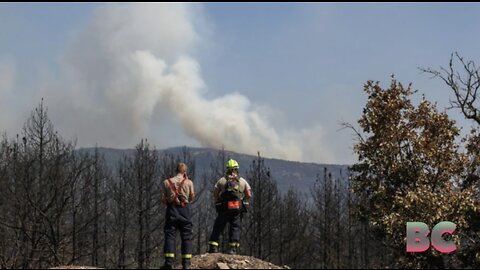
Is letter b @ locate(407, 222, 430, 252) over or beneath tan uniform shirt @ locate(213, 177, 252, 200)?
beneath

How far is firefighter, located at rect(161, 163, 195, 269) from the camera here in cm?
1214

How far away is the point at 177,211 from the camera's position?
12289mm

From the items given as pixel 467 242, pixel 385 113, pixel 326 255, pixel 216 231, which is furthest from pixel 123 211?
pixel 216 231

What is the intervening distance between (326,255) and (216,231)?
4277 centimetres

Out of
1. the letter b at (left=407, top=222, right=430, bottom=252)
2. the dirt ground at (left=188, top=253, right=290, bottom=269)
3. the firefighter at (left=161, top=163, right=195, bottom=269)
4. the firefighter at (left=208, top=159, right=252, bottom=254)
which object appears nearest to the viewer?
the firefighter at (left=161, top=163, right=195, bottom=269)

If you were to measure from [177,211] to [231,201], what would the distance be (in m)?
2.20

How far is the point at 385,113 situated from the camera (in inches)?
1021

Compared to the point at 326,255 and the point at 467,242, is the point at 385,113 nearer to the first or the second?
the point at 467,242

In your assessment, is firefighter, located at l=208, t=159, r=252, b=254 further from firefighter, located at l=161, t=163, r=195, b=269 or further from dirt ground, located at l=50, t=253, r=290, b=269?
firefighter, located at l=161, t=163, r=195, b=269

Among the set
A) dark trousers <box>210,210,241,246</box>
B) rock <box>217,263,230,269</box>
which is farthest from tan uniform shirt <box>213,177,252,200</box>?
rock <box>217,263,230,269</box>

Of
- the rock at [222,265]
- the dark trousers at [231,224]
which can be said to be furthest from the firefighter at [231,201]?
the rock at [222,265]

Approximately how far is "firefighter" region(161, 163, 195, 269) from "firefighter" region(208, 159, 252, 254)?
1862mm

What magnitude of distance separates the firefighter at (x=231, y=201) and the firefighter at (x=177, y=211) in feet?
6.11

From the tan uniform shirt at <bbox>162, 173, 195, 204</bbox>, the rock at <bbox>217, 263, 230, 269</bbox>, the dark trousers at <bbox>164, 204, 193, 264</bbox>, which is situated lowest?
the rock at <bbox>217, 263, 230, 269</bbox>
